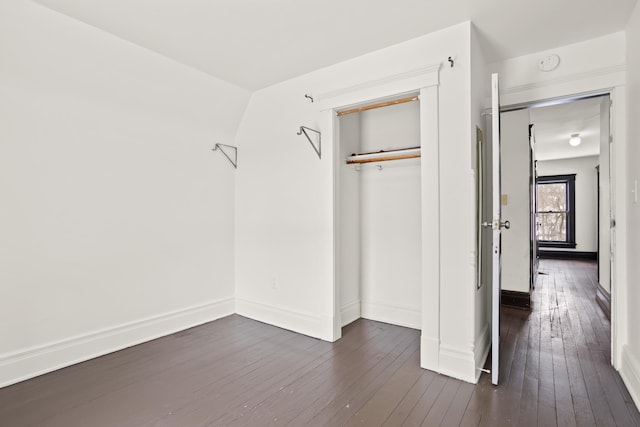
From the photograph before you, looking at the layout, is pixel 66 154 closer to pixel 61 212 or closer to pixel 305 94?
pixel 61 212

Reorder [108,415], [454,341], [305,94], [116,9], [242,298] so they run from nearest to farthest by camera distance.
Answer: [108,415] → [116,9] → [454,341] → [305,94] → [242,298]

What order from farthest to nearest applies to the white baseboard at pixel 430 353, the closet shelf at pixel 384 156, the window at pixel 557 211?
the window at pixel 557 211, the closet shelf at pixel 384 156, the white baseboard at pixel 430 353

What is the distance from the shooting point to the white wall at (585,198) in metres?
8.19

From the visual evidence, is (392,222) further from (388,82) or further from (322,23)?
(322,23)

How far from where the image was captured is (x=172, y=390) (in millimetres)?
2211

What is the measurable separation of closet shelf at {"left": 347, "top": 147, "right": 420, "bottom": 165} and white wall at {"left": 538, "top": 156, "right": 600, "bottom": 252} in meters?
7.49

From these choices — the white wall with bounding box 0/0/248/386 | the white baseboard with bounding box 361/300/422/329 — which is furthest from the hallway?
the white wall with bounding box 0/0/248/386

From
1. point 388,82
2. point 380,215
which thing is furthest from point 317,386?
point 388,82

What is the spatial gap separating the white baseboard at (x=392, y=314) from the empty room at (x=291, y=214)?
0.02 metres

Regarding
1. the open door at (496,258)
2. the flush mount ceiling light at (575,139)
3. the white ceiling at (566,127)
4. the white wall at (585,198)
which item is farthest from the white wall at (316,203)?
the white wall at (585,198)

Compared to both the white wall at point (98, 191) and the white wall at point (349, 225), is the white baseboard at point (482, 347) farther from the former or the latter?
the white wall at point (98, 191)

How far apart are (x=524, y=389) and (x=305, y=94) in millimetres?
2873

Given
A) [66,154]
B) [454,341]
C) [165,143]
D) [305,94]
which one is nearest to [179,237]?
[165,143]

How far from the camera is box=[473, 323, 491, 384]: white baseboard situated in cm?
238
